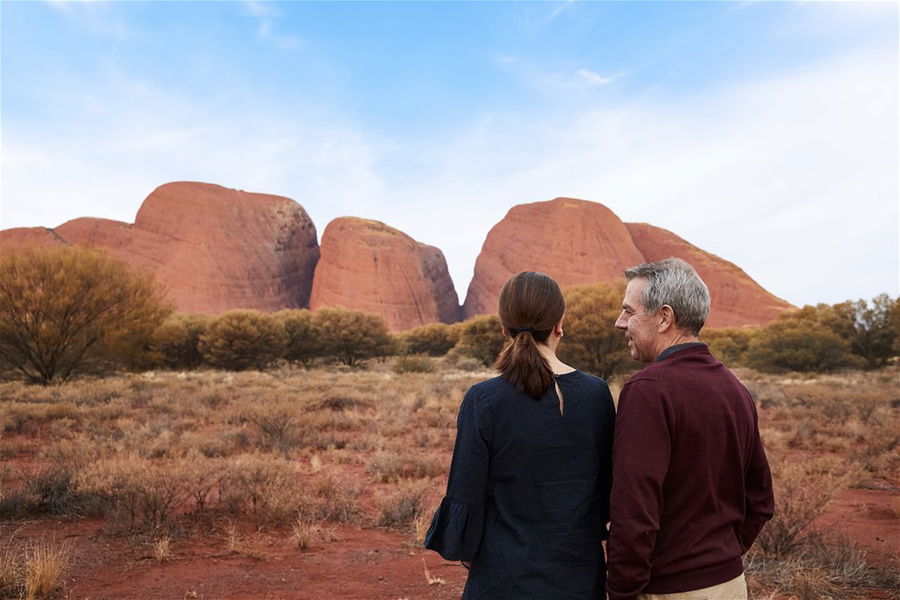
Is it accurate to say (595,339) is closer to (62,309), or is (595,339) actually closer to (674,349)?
(62,309)

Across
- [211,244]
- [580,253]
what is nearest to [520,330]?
[580,253]

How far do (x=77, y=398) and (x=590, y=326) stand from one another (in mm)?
15230

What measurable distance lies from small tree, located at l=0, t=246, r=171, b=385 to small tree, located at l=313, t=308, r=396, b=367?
16017mm

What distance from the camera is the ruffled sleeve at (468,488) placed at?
1644 mm

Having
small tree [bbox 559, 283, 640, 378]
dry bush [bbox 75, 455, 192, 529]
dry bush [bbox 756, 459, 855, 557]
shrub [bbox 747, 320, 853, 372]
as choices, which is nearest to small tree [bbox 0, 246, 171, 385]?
dry bush [bbox 75, 455, 192, 529]

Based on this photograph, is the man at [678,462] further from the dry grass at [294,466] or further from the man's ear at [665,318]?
the dry grass at [294,466]

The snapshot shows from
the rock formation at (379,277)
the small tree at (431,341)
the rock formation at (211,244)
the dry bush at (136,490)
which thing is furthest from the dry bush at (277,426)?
the rock formation at (211,244)

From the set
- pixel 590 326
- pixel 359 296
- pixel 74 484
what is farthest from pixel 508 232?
pixel 74 484

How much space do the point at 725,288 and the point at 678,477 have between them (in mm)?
72817

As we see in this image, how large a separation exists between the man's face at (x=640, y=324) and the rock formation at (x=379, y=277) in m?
65.7

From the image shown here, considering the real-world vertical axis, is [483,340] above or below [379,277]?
below

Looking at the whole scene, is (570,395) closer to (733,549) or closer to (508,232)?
(733,549)

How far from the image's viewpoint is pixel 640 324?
1786mm

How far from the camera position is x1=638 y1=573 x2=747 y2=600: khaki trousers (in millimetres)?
1571
